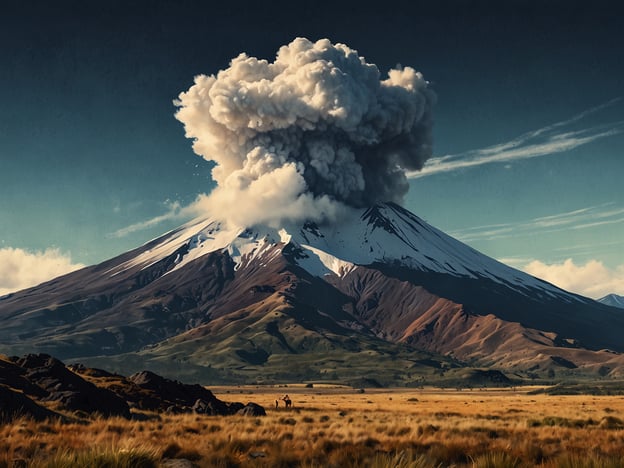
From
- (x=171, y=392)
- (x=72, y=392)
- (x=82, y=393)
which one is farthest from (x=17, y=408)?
(x=171, y=392)

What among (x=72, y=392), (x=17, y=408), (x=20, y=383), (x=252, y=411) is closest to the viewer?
(x=17, y=408)

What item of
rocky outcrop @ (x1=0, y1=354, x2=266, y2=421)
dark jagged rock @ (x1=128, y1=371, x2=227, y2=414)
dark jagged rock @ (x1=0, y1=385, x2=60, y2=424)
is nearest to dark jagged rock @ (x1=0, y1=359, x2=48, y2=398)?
rocky outcrop @ (x1=0, y1=354, x2=266, y2=421)

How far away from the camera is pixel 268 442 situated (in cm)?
1838

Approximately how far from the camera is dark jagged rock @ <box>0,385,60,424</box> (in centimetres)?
2342

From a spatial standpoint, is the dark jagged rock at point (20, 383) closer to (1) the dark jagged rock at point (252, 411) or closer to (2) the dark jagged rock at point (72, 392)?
(2) the dark jagged rock at point (72, 392)

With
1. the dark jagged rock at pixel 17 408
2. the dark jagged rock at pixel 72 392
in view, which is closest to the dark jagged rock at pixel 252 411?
the dark jagged rock at pixel 72 392

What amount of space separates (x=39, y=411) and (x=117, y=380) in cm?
2316

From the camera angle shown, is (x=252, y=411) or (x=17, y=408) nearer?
(x=17, y=408)

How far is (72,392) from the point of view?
32219mm

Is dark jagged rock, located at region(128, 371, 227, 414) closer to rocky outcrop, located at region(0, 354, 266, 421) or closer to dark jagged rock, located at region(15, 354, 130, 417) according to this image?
rocky outcrop, located at region(0, 354, 266, 421)

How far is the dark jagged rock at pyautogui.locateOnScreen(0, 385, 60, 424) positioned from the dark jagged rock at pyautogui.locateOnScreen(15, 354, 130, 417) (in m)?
4.50

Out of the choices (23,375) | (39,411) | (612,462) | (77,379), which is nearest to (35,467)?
(612,462)

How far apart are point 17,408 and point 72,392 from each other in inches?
312

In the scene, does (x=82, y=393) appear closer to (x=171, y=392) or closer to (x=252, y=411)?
(x=252, y=411)
